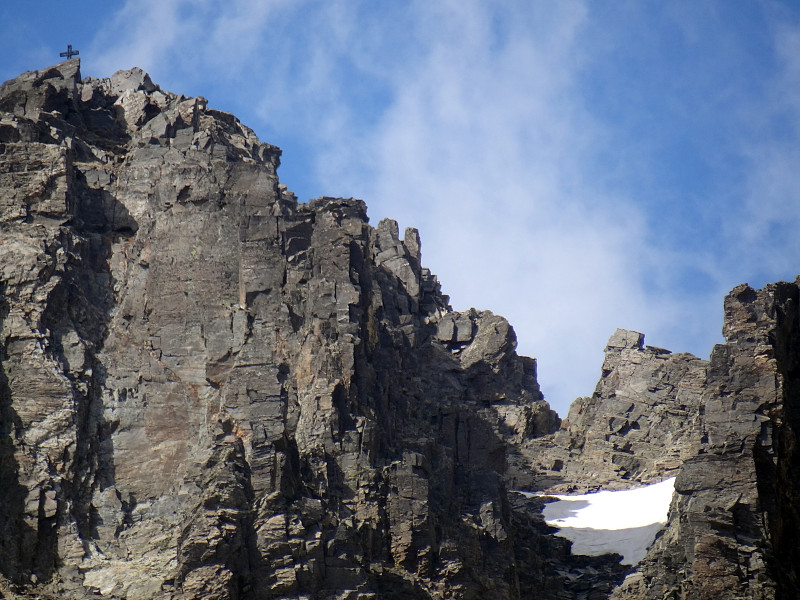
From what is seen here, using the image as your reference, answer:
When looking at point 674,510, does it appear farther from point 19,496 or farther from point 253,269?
point 19,496

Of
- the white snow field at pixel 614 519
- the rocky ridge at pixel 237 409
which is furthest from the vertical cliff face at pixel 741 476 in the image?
the white snow field at pixel 614 519

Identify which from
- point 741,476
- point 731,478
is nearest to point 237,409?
point 731,478

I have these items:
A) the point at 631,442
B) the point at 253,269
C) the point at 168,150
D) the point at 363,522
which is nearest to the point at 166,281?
the point at 253,269

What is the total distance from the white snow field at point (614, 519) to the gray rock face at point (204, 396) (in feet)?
16.1

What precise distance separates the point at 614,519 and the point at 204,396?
32.6 m

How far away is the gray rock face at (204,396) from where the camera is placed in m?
69.9

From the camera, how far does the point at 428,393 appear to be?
309ft

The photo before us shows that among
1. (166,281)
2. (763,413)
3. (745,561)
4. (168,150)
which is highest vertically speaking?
(168,150)

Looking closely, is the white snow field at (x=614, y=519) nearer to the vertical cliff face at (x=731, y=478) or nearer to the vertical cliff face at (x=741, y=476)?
the vertical cliff face at (x=741, y=476)

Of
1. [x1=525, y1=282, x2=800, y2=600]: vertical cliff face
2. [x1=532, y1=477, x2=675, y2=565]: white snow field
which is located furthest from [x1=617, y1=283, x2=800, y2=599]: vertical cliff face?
[x1=532, y1=477, x2=675, y2=565]: white snow field

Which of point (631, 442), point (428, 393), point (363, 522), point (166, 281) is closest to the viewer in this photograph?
point (363, 522)

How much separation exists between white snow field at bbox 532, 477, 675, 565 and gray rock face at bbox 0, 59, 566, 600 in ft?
16.1

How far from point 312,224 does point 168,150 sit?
953cm

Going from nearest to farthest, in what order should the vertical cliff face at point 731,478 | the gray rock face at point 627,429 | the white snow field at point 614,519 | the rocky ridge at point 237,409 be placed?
the vertical cliff face at point 731,478
the rocky ridge at point 237,409
the white snow field at point 614,519
the gray rock face at point 627,429
